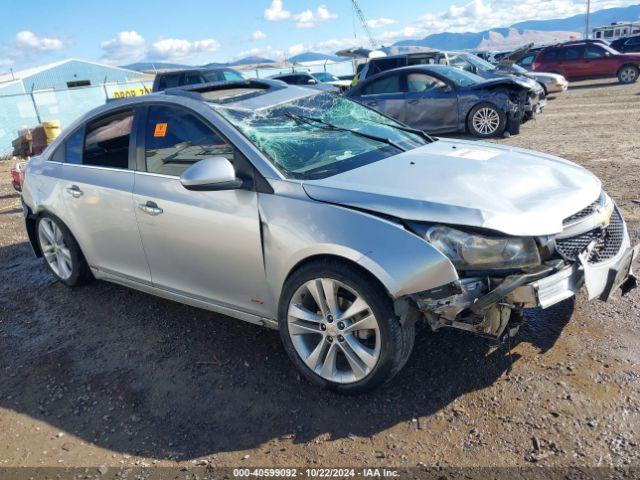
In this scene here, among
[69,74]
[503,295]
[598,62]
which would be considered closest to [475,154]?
[503,295]

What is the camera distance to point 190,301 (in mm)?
3701

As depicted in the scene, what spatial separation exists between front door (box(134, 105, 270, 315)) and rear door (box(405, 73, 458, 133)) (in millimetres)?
8098

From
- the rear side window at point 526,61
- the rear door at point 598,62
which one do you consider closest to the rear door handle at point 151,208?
the rear door at point 598,62

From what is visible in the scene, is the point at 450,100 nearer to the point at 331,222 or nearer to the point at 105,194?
the point at 105,194

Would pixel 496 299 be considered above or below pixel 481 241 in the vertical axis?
below

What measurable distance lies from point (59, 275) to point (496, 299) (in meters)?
4.01

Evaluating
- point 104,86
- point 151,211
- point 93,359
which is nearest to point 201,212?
point 151,211

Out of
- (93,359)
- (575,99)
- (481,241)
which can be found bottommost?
(575,99)

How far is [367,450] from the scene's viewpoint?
2639 mm

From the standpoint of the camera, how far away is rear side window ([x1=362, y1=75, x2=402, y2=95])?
11414 millimetres

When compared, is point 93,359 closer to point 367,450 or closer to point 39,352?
point 39,352

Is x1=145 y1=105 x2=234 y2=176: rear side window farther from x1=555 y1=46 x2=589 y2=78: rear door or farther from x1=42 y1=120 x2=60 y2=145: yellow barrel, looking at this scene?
x1=555 y1=46 x2=589 y2=78: rear door

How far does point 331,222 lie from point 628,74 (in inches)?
822

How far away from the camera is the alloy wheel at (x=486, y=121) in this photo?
419 inches
